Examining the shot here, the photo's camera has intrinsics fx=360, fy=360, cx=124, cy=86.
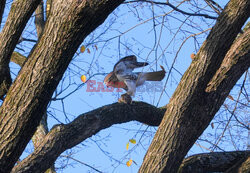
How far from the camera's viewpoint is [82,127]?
12.2ft

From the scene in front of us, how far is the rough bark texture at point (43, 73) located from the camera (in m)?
2.49

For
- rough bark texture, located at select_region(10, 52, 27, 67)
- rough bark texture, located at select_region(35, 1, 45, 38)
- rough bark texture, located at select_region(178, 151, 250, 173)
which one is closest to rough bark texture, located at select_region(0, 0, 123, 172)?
rough bark texture, located at select_region(178, 151, 250, 173)

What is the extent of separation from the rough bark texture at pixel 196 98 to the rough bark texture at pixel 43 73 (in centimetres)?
86

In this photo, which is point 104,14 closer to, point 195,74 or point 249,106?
point 195,74

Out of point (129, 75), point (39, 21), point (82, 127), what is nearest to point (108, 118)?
point (82, 127)

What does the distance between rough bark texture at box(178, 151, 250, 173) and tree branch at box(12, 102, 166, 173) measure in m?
0.88

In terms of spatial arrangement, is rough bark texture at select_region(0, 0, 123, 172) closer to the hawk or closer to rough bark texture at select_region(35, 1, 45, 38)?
the hawk

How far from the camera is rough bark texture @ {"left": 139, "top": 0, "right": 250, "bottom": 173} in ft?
9.30

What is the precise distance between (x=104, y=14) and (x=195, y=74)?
0.90 meters

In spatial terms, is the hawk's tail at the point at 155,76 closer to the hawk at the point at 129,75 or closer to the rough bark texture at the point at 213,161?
the hawk at the point at 129,75

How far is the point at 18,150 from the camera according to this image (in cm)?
259

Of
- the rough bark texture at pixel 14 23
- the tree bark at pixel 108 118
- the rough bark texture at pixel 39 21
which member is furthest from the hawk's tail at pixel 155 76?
the rough bark texture at pixel 14 23

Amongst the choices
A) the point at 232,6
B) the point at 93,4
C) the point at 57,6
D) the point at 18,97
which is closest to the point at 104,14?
the point at 93,4

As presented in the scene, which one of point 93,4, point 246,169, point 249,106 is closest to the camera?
point 93,4
